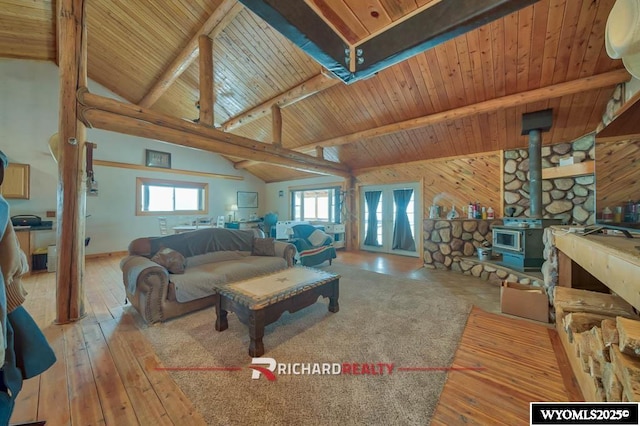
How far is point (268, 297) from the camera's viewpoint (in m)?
1.98

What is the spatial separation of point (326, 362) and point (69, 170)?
10.2ft

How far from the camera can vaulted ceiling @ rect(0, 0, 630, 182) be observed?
8.36 feet

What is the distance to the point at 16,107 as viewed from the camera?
455 cm

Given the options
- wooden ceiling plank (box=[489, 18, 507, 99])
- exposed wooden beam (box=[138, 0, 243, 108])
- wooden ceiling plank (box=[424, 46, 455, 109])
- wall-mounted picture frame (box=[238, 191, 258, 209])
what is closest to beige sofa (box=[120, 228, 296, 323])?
exposed wooden beam (box=[138, 0, 243, 108])

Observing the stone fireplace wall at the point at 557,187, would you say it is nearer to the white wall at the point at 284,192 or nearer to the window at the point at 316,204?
the window at the point at 316,204

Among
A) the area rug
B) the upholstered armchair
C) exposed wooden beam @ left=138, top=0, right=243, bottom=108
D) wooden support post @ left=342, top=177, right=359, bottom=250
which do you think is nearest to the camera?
the area rug

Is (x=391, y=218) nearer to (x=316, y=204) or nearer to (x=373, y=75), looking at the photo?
(x=316, y=204)

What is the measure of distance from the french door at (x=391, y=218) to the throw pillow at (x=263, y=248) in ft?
12.0

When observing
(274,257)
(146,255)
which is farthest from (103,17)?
(274,257)

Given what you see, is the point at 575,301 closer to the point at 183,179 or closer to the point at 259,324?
the point at 259,324

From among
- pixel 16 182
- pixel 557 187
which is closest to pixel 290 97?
pixel 557 187

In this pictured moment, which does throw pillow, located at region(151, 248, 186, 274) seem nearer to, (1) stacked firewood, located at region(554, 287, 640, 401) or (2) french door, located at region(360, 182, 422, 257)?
(1) stacked firewood, located at region(554, 287, 640, 401)

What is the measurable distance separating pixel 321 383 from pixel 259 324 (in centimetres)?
62

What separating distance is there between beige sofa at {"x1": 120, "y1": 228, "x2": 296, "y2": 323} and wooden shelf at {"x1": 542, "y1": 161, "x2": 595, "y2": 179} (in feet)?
14.6
